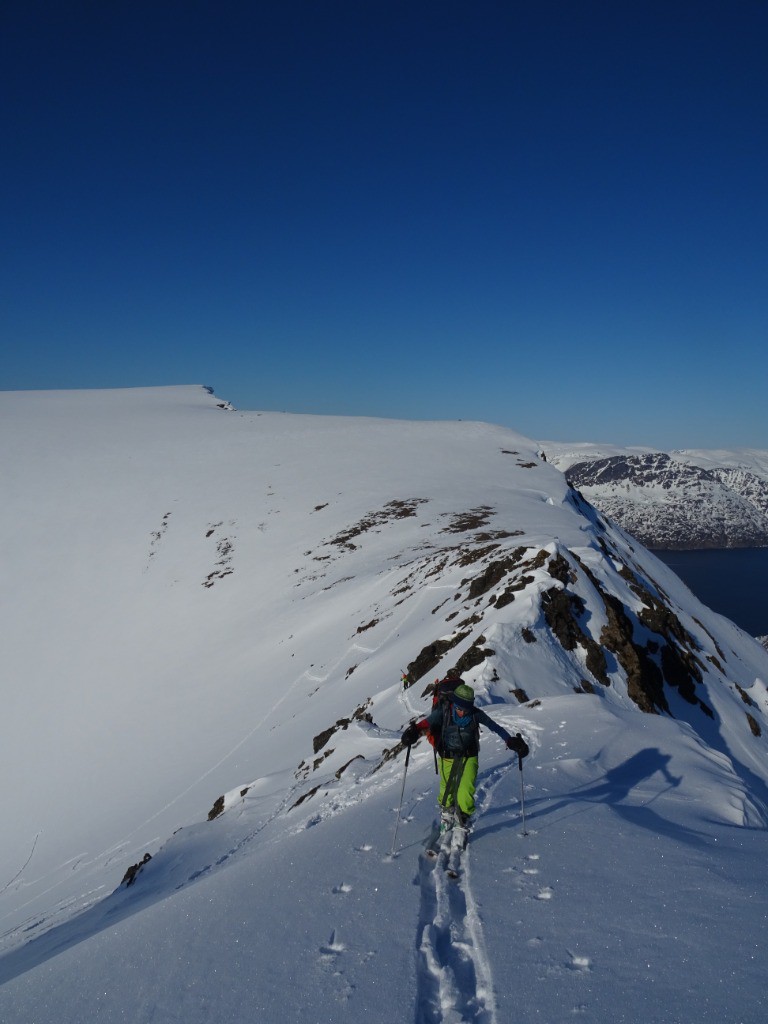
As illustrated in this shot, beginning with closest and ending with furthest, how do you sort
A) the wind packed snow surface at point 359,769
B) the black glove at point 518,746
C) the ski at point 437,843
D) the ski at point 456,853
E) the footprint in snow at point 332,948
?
the wind packed snow surface at point 359,769
the footprint in snow at point 332,948
the ski at point 456,853
the ski at point 437,843
the black glove at point 518,746

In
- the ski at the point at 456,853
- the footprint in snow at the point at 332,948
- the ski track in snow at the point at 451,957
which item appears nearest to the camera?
the ski track in snow at the point at 451,957

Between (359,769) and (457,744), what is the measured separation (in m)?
4.75

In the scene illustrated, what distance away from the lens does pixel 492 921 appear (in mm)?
4922

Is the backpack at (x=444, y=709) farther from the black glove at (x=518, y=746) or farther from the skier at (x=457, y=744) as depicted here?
the black glove at (x=518, y=746)

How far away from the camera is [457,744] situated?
6848 millimetres

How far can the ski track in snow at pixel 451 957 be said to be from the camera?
13.2ft

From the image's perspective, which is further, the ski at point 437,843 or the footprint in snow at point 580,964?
the ski at point 437,843

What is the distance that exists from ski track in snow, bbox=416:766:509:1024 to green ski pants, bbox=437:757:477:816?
0.78 m

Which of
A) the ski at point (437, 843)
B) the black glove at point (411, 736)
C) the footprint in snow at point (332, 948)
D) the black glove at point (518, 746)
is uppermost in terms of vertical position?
the black glove at point (411, 736)

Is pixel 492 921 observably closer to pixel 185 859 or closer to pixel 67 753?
pixel 185 859

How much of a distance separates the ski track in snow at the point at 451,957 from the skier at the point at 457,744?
0.82 metres

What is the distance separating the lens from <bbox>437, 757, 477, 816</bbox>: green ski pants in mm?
6664

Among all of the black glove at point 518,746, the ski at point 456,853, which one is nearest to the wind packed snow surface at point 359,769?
the ski at point 456,853

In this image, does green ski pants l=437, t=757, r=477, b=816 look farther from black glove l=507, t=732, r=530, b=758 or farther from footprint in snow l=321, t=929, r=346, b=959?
footprint in snow l=321, t=929, r=346, b=959
